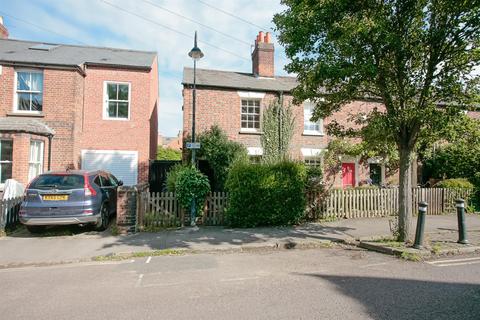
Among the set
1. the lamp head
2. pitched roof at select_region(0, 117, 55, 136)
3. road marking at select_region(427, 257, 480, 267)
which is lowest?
road marking at select_region(427, 257, 480, 267)

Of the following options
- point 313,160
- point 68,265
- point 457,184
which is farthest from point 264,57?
point 68,265

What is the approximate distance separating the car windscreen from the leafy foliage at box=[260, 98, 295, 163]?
969cm

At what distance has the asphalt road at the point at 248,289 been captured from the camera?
410 cm

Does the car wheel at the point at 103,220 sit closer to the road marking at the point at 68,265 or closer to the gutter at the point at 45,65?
the road marking at the point at 68,265

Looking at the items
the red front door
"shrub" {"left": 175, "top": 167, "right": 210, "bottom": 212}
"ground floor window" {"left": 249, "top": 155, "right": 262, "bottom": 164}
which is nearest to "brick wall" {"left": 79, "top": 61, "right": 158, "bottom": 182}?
"ground floor window" {"left": 249, "top": 155, "right": 262, "bottom": 164}

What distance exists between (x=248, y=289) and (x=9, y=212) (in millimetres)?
8504

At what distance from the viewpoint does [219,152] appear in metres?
15.0

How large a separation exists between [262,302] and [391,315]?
1.65 metres

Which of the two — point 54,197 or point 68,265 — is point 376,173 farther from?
point 68,265

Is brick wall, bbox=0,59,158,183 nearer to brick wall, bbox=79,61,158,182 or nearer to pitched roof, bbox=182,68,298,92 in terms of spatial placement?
brick wall, bbox=79,61,158,182

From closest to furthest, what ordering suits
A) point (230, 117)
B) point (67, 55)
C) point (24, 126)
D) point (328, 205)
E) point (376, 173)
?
point (328, 205), point (24, 126), point (67, 55), point (230, 117), point (376, 173)

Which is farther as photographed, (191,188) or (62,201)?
(191,188)

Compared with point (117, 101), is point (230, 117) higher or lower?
lower

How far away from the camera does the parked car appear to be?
338 inches
